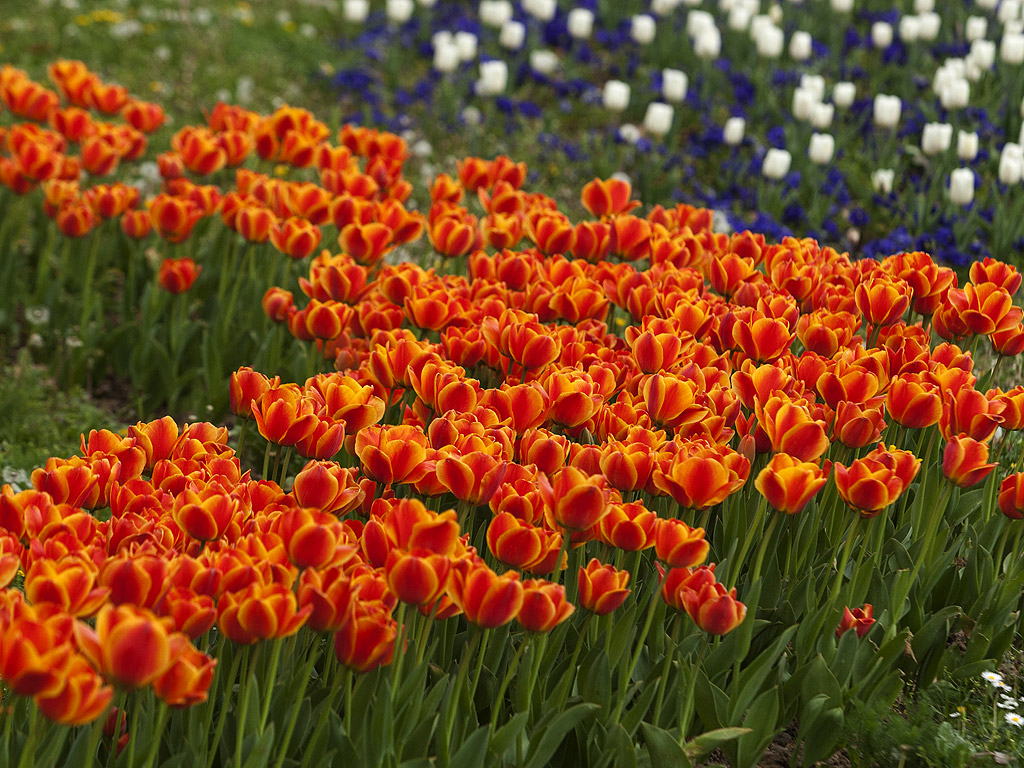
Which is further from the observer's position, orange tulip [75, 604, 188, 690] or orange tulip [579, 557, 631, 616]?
orange tulip [579, 557, 631, 616]

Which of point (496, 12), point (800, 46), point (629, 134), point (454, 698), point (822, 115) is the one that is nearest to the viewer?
point (454, 698)

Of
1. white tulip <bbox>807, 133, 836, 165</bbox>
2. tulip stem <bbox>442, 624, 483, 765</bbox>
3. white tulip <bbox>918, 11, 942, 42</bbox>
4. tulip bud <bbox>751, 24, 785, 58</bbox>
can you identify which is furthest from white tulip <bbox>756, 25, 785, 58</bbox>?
tulip stem <bbox>442, 624, 483, 765</bbox>

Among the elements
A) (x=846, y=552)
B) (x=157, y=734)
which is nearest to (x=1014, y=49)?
(x=846, y=552)

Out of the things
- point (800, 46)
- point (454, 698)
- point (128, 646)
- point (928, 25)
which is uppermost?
point (928, 25)

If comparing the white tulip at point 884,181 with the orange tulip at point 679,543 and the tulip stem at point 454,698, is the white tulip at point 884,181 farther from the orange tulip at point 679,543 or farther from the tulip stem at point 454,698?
the tulip stem at point 454,698

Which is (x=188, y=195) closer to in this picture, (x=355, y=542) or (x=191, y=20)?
(x=355, y=542)

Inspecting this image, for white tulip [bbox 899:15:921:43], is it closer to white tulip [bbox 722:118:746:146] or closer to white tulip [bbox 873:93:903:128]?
white tulip [bbox 873:93:903:128]

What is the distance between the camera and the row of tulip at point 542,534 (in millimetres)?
1771

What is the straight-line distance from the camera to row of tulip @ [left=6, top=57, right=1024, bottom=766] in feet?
5.81

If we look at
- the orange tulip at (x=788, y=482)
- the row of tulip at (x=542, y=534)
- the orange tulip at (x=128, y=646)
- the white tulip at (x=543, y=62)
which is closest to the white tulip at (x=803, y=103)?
the white tulip at (x=543, y=62)

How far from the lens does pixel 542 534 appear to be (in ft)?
6.31

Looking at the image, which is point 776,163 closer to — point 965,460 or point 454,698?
point 965,460

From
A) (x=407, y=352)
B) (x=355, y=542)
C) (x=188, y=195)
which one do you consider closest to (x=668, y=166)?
(x=188, y=195)

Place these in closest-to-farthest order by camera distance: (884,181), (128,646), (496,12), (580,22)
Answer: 1. (128,646)
2. (884,181)
3. (580,22)
4. (496,12)
